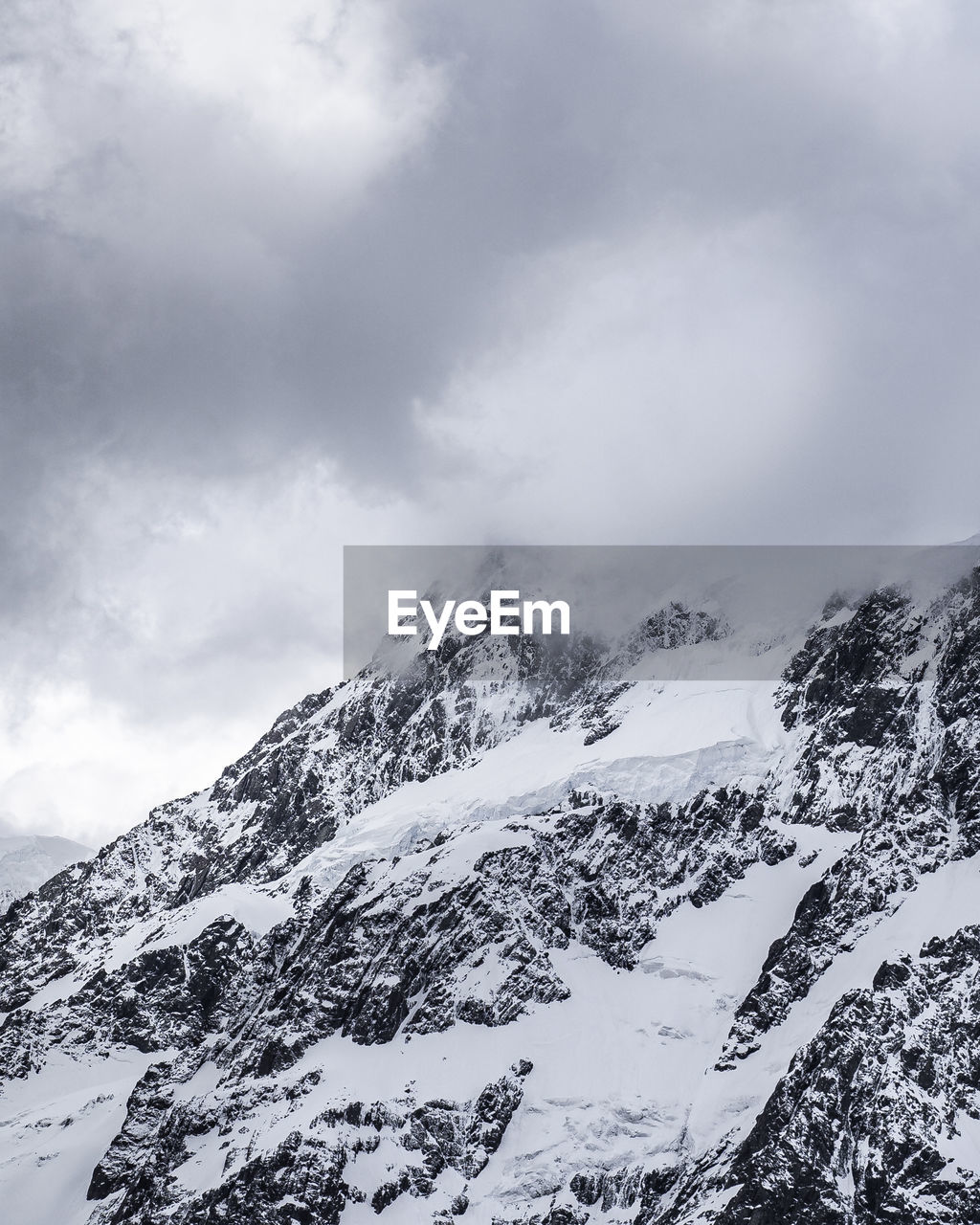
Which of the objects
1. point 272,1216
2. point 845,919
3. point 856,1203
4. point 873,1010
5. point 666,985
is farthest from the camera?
point 666,985

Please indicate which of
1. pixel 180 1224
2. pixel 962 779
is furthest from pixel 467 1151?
pixel 962 779

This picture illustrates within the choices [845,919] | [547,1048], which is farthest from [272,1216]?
[845,919]

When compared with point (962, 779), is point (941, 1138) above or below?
below

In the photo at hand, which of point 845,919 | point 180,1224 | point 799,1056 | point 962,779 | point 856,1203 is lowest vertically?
point 180,1224

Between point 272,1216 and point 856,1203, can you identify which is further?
point 272,1216

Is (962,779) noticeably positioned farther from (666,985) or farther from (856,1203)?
(856,1203)

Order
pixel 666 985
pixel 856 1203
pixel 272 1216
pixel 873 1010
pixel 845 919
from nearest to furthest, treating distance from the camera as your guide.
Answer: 1. pixel 856 1203
2. pixel 873 1010
3. pixel 272 1216
4. pixel 845 919
5. pixel 666 985

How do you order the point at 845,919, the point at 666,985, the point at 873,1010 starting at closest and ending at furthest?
the point at 873,1010 → the point at 845,919 → the point at 666,985

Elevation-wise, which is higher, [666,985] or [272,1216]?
[666,985]

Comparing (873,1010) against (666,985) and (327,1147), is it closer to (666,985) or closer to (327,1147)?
(666,985)
